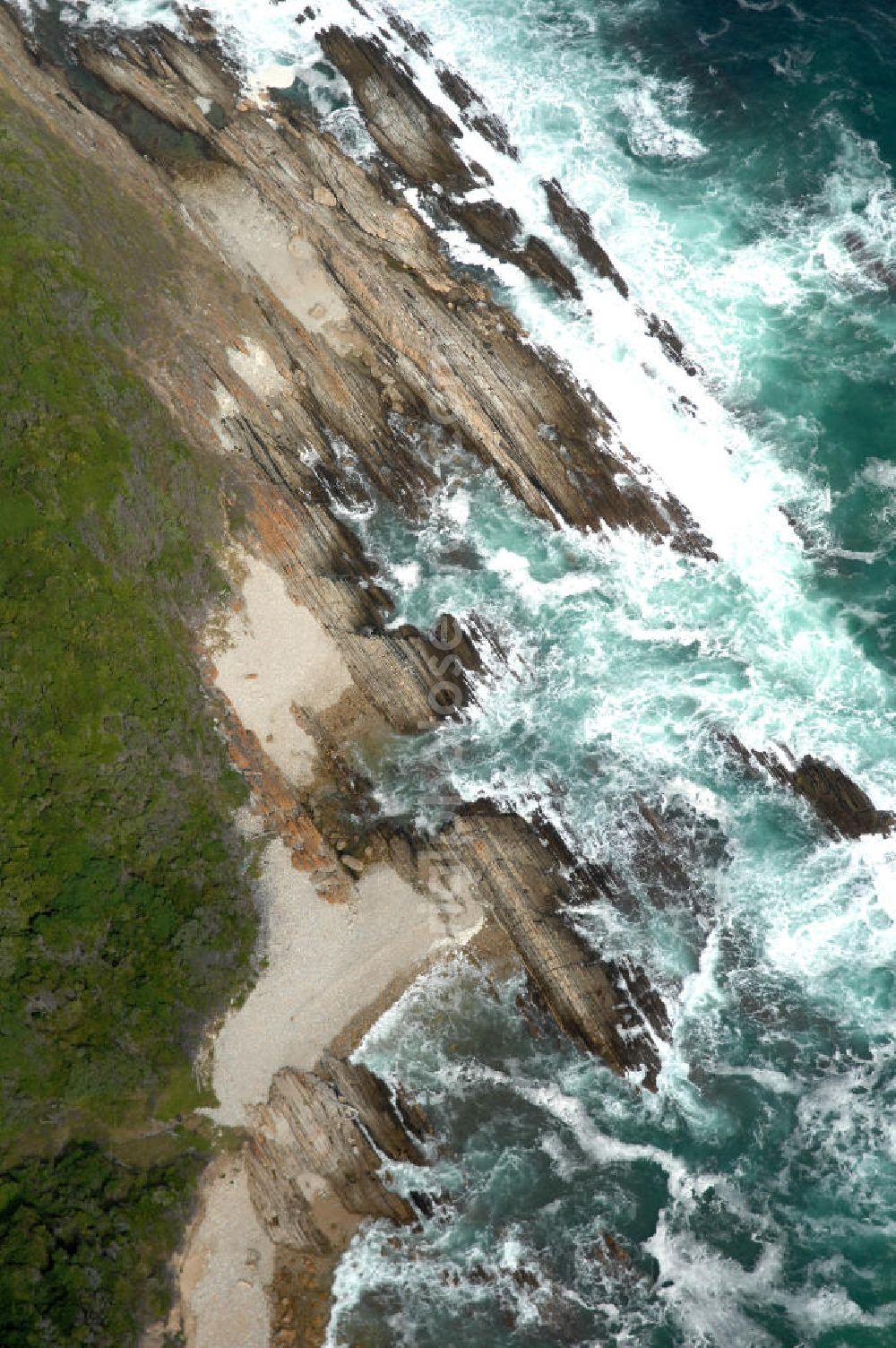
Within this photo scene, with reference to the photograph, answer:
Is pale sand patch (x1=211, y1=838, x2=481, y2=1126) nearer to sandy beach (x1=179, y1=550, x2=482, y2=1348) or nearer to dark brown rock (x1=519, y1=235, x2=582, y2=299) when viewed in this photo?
sandy beach (x1=179, y1=550, x2=482, y2=1348)

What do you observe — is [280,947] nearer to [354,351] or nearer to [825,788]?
[825,788]

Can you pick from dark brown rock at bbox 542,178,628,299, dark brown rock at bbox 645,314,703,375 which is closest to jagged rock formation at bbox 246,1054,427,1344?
dark brown rock at bbox 645,314,703,375

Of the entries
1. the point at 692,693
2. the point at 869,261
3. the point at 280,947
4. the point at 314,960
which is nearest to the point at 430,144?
the point at 869,261

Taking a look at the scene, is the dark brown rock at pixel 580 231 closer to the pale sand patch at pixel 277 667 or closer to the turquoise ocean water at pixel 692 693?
the turquoise ocean water at pixel 692 693

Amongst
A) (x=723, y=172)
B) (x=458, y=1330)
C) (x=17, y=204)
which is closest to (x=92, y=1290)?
(x=458, y=1330)

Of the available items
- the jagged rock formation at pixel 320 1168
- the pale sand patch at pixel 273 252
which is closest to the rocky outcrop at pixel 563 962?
the jagged rock formation at pixel 320 1168

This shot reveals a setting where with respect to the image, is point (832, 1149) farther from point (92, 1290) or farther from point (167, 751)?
point (167, 751)
